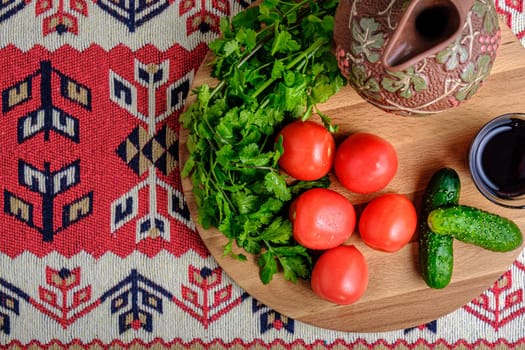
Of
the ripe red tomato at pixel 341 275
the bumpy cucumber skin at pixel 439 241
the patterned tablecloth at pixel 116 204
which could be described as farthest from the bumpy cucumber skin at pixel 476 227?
the patterned tablecloth at pixel 116 204

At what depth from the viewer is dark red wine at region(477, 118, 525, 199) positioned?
2.84ft

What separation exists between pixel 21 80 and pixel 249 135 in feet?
1.70

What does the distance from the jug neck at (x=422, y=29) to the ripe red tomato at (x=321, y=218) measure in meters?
0.28

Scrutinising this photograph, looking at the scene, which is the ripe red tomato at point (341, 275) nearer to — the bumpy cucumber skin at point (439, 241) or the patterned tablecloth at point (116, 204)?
the bumpy cucumber skin at point (439, 241)

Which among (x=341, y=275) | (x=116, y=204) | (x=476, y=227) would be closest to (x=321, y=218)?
(x=341, y=275)

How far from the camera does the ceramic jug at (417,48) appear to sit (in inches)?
24.6

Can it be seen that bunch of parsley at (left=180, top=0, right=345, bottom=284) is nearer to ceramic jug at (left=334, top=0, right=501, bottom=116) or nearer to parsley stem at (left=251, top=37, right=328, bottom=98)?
parsley stem at (left=251, top=37, right=328, bottom=98)

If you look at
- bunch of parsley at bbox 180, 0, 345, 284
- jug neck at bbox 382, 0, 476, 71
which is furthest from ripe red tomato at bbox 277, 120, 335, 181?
jug neck at bbox 382, 0, 476, 71

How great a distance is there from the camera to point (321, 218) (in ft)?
2.77

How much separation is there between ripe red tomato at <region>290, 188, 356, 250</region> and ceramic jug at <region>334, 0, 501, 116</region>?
0.63 ft

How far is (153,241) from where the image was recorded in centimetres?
107

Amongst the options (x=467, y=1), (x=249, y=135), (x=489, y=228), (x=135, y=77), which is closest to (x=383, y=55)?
(x=467, y=1)

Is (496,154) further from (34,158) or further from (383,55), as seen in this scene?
(34,158)

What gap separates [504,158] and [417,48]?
336mm
